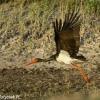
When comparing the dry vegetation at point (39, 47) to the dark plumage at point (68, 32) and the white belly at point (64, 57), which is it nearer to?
the white belly at point (64, 57)

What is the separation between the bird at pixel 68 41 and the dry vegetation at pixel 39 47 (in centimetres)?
32

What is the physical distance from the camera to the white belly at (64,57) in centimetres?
1107

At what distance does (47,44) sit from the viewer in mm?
12789

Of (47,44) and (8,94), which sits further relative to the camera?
(47,44)

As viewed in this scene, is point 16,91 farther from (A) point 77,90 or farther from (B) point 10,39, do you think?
(B) point 10,39

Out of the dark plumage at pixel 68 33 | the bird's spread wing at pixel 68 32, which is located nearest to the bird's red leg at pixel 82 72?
the dark plumage at pixel 68 33

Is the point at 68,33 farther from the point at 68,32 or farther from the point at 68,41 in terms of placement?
the point at 68,41

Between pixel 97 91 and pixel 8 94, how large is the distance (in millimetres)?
1600

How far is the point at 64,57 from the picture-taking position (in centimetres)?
1115

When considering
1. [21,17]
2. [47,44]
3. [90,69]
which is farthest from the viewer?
[21,17]

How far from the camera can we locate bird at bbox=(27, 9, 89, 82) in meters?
10.4

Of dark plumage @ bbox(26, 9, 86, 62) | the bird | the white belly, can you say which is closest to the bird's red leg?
the bird

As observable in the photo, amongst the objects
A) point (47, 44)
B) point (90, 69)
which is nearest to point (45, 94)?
point (90, 69)

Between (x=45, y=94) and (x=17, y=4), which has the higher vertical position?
A: (x=17, y=4)
